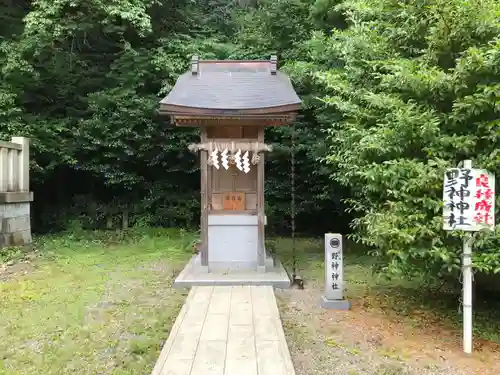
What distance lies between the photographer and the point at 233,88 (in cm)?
786

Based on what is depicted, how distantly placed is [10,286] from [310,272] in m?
5.29

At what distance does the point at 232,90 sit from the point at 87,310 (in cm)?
438

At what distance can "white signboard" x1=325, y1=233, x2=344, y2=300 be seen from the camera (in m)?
5.96

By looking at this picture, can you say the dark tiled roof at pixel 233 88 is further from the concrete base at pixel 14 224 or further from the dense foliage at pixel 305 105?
the concrete base at pixel 14 224

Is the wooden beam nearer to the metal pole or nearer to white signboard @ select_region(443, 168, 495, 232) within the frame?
white signboard @ select_region(443, 168, 495, 232)

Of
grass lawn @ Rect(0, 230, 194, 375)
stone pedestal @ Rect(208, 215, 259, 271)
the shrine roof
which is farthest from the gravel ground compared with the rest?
the shrine roof

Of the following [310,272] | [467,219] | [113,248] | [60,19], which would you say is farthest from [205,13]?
[467,219]

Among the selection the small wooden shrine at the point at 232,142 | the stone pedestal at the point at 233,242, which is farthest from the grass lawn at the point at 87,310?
→ the small wooden shrine at the point at 232,142

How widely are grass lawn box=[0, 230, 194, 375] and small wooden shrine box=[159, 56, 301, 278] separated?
131 cm

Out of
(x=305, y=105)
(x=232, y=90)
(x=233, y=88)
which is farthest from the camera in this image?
(x=305, y=105)

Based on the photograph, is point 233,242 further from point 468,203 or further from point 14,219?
point 14,219

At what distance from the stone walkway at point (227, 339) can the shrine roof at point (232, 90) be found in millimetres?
3024

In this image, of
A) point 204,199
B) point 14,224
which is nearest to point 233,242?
point 204,199

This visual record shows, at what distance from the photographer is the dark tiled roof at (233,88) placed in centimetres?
718
